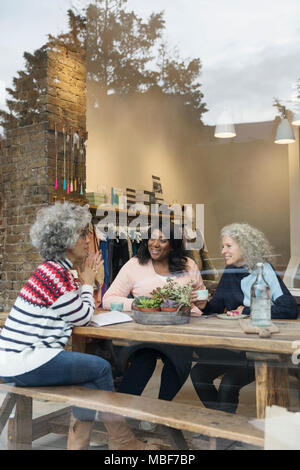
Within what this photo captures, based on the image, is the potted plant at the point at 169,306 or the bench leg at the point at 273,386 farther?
the potted plant at the point at 169,306

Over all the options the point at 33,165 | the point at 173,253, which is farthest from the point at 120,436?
the point at 33,165

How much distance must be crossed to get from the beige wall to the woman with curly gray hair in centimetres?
130

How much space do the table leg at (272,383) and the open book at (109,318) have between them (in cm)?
67

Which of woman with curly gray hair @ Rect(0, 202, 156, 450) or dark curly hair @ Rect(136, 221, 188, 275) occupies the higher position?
dark curly hair @ Rect(136, 221, 188, 275)

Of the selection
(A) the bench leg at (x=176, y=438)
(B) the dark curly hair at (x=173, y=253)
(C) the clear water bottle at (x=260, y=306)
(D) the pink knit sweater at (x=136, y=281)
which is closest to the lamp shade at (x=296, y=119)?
(B) the dark curly hair at (x=173, y=253)

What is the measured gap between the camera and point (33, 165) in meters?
3.78

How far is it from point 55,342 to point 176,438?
61cm

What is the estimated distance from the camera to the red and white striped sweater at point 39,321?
1976 mm

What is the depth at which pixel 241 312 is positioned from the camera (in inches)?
99.9

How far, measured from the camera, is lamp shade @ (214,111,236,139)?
159 inches

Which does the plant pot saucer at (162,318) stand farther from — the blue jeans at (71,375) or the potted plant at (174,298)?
the blue jeans at (71,375)

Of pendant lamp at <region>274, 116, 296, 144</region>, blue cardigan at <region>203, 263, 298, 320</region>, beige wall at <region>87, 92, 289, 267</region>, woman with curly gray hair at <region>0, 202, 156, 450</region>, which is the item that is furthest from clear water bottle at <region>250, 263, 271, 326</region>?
pendant lamp at <region>274, 116, 296, 144</region>

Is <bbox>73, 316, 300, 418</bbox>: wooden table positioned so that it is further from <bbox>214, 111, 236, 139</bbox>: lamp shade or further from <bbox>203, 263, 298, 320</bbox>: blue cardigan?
<bbox>214, 111, 236, 139</bbox>: lamp shade
